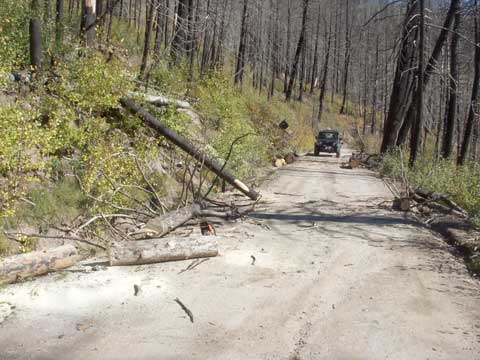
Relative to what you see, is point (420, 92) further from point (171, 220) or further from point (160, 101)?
point (171, 220)

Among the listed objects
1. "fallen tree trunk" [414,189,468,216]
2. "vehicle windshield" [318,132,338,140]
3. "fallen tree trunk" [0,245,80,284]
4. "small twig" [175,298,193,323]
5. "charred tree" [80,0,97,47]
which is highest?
"charred tree" [80,0,97,47]

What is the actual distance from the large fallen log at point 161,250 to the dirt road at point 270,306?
0.18 m

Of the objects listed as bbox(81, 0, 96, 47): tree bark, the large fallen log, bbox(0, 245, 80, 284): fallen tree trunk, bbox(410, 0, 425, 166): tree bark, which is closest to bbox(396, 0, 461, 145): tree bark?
bbox(410, 0, 425, 166): tree bark

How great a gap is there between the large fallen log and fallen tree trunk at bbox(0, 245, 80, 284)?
2.07ft

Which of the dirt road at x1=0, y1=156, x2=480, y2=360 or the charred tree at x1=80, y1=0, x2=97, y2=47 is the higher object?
the charred tree at x1=80, y1=0, x2=97, y2=47

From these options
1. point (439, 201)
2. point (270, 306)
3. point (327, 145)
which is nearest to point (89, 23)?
point (439, 201)

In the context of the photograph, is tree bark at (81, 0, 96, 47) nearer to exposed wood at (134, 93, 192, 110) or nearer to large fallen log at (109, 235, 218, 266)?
exposed wood at (134, 93, 192, 110)

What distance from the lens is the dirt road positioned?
198 inches

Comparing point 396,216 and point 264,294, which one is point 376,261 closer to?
point 264,294

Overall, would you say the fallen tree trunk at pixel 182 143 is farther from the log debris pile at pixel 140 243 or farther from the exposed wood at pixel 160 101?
the log debris pile at pixel 140 243

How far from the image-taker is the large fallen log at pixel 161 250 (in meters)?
7.51

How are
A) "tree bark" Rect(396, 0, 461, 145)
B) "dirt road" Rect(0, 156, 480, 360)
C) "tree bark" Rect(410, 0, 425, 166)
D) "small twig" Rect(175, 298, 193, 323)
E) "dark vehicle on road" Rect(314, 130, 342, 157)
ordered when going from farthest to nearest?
"dark vehicle on road" Rect(314, 130, 342, 157) < "tree bark" Rect(396, 0, 461, 145) < "tree bark" Rect(410, 0, 425, 166) < "small twig" Rect(175, 298, 193, 323) < "dirt road" Rect(0, 156, 480, 360)

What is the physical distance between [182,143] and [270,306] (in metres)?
7.02

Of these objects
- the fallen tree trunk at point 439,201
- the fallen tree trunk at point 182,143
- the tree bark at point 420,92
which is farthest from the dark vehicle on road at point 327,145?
the fallen tree trunk at point 182,143
